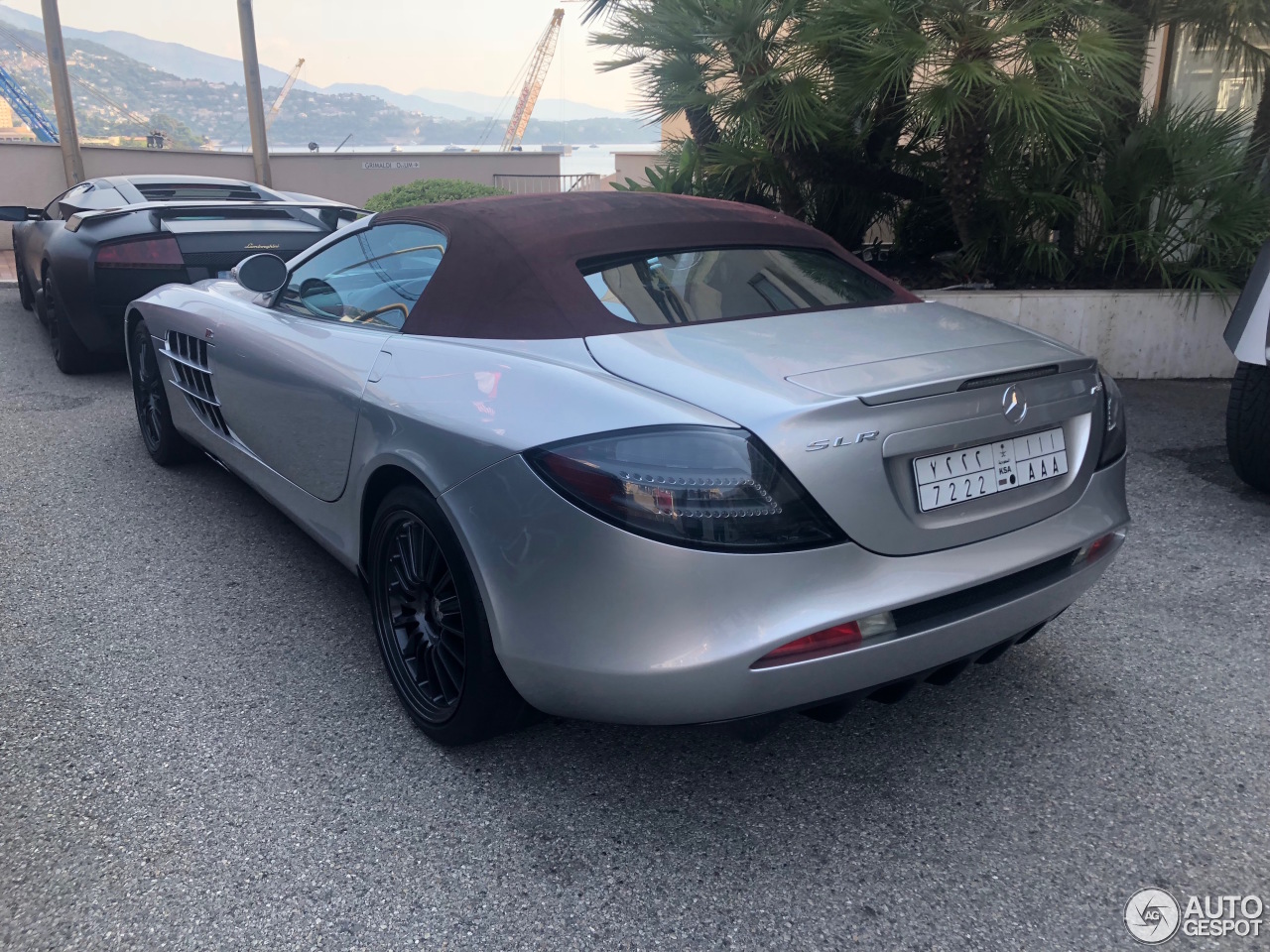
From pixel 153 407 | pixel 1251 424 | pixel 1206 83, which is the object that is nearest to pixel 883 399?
pixel 1251 424

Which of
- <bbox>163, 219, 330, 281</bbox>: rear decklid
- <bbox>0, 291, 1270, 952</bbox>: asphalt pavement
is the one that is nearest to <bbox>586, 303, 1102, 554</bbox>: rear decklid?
<bbox>0, 291, 1270, 952</bbox>: asphalt pavement

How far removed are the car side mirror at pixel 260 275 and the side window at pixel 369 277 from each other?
0.07 m

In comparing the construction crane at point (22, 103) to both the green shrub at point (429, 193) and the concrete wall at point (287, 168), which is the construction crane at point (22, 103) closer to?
the concrete wall at point (287, 168)

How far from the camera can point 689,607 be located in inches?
73.5

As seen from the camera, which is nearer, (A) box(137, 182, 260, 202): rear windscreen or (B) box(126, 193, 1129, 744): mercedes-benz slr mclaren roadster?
(B) box(126, 193, 1129, 744): mercedes-benz slr mclaren roadster

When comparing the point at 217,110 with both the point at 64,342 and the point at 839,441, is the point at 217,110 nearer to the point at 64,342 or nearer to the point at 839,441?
the point at 64,342

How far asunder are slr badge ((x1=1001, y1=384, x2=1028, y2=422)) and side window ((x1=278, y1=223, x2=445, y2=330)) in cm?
157

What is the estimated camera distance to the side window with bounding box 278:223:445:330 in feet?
9.36

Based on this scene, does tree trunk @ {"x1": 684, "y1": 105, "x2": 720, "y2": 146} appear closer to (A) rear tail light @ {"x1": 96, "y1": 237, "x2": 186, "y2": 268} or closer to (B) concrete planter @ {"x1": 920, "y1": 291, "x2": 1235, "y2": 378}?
(B) concrete planter @ {"x1": 920, "y1": 291, "x2": 1235, "y2": 378}

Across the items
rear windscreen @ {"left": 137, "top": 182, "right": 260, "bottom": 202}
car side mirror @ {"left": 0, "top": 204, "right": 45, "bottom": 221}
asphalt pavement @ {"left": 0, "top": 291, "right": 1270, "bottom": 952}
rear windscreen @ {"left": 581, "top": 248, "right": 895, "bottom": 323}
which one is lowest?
asphalt pavement @ {"left": 0, "top": 291, "right": 1270, "bottom": 952}

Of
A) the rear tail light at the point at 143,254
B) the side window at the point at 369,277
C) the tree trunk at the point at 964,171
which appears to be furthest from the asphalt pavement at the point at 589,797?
the tree trunk at the point at 964,171

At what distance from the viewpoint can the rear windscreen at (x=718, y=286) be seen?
8.22 feet

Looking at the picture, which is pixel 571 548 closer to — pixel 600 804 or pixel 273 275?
pixel 600 804

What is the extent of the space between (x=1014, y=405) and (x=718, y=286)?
2.89 ft
